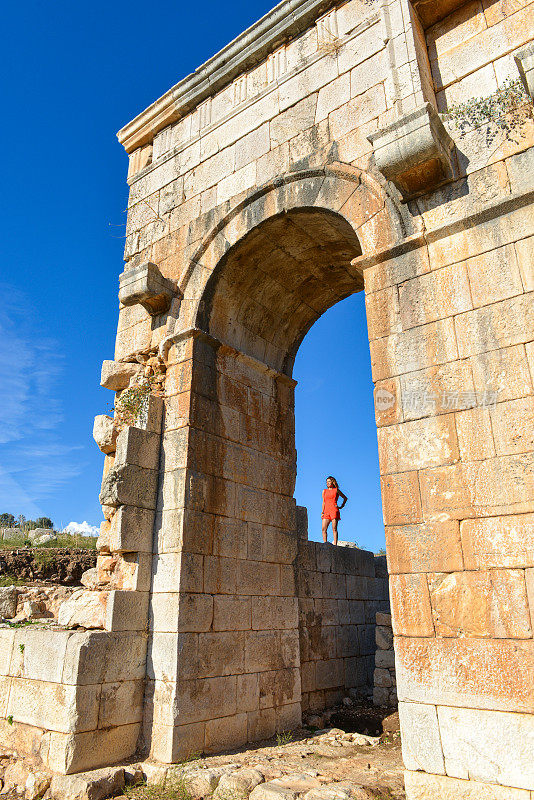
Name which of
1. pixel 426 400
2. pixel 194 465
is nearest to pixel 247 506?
pixel 194 465

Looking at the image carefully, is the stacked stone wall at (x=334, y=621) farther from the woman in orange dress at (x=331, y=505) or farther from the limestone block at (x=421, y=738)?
the limestone block at (x=421, y=738)

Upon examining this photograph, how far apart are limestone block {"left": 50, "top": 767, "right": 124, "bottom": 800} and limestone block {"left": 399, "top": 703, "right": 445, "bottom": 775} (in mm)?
2214

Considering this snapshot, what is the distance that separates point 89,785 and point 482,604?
120 inches

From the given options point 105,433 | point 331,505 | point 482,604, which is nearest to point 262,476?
point 105,433

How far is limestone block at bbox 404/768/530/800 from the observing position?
297cm

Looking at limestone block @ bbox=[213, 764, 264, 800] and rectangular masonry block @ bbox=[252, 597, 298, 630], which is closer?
limestone block @ bbox=[213, 764, 264, 800]

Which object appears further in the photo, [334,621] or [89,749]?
[334,621]

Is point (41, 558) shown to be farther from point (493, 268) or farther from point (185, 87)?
point (493, 268)

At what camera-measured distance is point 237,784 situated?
13.0ft

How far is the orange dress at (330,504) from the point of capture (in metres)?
9.00

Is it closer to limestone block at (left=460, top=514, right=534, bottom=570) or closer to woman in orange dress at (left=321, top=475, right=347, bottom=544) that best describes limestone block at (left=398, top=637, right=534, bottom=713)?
limestone block at (left=460, top=514, right=534, bottom=570)

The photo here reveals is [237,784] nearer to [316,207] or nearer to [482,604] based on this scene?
[482,604]

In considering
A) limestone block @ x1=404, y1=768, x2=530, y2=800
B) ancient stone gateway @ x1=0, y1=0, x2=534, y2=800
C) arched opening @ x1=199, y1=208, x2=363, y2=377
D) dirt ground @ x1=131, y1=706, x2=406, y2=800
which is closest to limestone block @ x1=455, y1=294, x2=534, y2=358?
ancient stone gateway @ x1=0, y1=0, x2=534, y2=800

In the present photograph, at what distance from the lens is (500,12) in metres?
4.43
